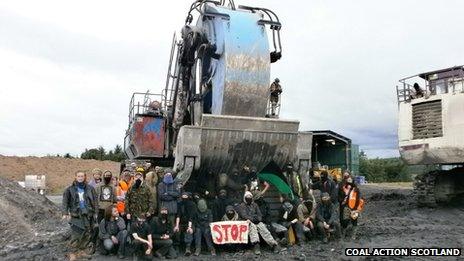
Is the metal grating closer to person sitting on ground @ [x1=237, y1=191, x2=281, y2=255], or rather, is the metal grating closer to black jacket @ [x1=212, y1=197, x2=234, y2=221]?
person sitting on ground @ [x1=237, y1=191, x2=281, y2=255]

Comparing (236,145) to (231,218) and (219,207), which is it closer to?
(219,207)

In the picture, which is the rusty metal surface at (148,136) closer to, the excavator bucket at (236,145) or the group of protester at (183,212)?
the group of protester at (183,212)

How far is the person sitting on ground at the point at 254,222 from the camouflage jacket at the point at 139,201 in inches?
64.6

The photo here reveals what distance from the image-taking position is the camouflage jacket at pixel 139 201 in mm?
9188

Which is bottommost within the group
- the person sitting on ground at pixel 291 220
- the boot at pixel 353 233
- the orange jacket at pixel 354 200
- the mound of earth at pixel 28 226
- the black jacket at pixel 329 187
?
the mound of earth at pixel 28 226

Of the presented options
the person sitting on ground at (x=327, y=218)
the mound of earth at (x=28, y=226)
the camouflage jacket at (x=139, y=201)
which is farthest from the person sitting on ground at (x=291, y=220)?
the mound of earth at (x=28, y=226)

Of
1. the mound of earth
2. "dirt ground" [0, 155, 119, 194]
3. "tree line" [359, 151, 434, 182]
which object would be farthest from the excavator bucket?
"tree line" [359, 151, 434, 182]

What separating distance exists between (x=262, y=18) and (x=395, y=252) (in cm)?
494

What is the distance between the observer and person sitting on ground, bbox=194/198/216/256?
365 inches

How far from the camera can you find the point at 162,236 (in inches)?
356

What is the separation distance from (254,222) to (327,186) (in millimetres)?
2250

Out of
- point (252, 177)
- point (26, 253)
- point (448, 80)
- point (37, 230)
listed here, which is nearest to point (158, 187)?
point (252, 177)

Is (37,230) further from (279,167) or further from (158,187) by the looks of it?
(279,167)

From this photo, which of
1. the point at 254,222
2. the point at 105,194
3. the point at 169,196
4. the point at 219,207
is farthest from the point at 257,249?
the point at 105,194
